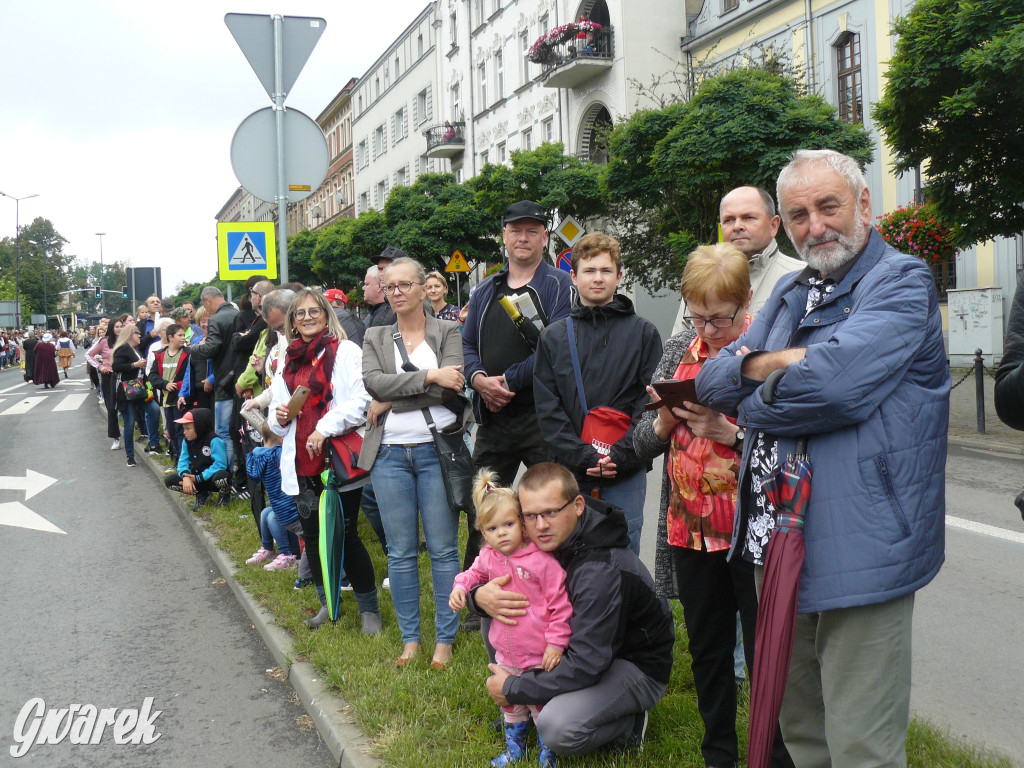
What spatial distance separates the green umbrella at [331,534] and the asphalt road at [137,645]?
601mm

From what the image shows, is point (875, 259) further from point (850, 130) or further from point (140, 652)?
point (850, 130)

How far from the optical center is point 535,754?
355 centimetres

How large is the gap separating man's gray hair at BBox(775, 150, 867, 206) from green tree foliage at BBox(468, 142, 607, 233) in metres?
23.6

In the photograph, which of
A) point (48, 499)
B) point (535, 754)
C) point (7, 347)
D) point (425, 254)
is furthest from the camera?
point (7, 347)

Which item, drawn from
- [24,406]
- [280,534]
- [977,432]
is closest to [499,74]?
[24,406]

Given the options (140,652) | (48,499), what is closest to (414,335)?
(140,652)

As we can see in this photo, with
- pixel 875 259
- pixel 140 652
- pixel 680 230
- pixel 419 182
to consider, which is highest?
pixel 419 182

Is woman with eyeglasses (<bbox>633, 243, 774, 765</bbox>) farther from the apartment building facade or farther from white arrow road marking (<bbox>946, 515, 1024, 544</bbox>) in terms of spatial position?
the apartment building facade

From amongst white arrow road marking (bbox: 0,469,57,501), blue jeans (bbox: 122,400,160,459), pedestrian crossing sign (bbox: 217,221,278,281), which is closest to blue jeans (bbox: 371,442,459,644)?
pedestrian crossing sign (bbox: 217,221,278,281)

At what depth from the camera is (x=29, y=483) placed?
39.5ft

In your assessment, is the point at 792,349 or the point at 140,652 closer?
the point at 792,349

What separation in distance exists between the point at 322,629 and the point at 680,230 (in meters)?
16.4

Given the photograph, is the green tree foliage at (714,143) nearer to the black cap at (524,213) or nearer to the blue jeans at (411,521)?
the black cap at (524,213)

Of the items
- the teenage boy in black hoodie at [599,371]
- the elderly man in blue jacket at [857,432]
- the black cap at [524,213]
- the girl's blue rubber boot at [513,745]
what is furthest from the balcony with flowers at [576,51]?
the elderly man in blue jacket at [857,432]
